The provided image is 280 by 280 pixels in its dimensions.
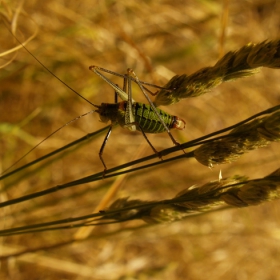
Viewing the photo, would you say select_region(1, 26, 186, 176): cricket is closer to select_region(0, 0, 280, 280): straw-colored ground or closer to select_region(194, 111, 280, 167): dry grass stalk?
select_region(194, 111, 280, 167): dry grass stalk

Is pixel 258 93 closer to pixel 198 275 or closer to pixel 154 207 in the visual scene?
pixel 198 275

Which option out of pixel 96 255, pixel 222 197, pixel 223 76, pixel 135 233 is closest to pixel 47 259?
pixel 135 233

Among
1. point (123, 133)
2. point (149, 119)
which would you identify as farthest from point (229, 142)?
point (123, 133)

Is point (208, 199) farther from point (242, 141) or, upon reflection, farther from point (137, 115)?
point (137, 115)

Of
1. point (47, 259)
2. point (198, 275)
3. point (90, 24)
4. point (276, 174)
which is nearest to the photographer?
point (276, 174)

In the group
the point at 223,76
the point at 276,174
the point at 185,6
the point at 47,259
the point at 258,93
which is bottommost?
Answer: the point at 276,174

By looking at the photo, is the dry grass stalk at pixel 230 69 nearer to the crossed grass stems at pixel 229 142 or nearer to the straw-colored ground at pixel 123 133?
the crossed grass stems at pixel 229 142
